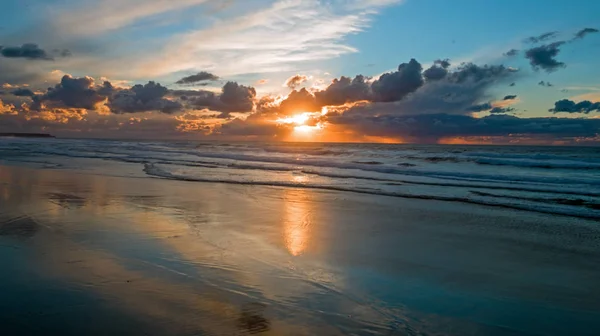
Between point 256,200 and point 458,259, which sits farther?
point 256,200

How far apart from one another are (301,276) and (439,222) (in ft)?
19.3

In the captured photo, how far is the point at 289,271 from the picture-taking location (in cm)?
654

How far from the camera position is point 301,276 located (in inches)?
248

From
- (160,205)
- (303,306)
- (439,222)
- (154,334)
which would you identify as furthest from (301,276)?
(160,205)

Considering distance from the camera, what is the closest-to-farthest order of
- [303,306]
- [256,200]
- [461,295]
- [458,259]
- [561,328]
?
1. [561,328]
2. [303,306]
3. [461,295]
4. [458,259]
5. [256,200]

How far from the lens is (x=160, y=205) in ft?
40.4

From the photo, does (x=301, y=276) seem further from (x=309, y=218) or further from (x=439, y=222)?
(x=439, y=222)

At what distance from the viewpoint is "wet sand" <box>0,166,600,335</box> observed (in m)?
4.72

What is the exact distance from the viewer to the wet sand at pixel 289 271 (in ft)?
15.5

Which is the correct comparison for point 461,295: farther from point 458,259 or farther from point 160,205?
point 160,205

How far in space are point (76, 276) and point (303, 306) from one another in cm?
324

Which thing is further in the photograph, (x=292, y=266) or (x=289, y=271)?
(x=292, y=266)

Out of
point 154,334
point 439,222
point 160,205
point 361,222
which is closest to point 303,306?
point 154,334

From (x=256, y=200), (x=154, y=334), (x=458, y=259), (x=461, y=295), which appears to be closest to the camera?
(x=154, y=334)
